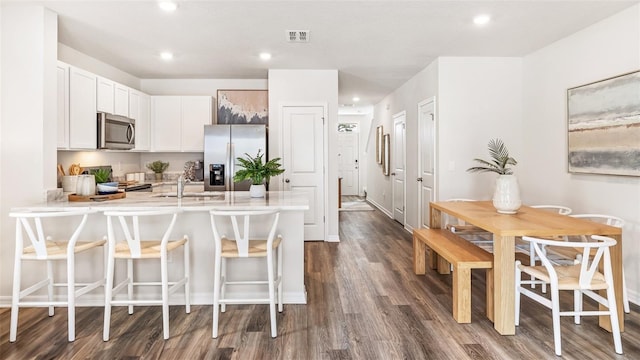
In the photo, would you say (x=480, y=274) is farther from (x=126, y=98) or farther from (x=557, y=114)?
(x=126, y=98)

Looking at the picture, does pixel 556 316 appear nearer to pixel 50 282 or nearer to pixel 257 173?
pixel 257 173

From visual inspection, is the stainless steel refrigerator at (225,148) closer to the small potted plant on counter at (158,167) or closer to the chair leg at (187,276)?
the small potted plant on counter at (158,167)

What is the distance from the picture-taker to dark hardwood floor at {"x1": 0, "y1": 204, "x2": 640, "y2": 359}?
7.66ft

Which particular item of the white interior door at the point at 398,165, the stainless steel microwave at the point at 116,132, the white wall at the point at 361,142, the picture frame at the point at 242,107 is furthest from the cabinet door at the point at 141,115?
the white wall at the point at 361,142

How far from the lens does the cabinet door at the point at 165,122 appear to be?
552cm

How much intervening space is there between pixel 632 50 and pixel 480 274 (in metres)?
2.41

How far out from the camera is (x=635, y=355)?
227cm

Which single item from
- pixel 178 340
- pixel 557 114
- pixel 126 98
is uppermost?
pixel 126 98

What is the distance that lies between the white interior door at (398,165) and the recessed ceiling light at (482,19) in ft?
9.48

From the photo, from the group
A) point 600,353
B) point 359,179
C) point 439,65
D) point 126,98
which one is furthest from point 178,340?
point 359,179

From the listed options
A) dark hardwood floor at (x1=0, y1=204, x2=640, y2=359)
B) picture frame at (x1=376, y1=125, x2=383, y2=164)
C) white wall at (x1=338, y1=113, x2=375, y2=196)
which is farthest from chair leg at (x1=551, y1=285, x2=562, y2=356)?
white wall at (x1=338, y1=113, x2=375, y2=196)

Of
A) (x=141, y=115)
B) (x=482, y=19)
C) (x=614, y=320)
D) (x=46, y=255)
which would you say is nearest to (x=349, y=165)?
(x=141, y=115)

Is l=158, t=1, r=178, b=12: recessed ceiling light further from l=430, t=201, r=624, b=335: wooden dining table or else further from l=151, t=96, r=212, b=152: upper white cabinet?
l=430, t=201, r=624, b=335: wooden dining table

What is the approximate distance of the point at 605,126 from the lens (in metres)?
3.37
